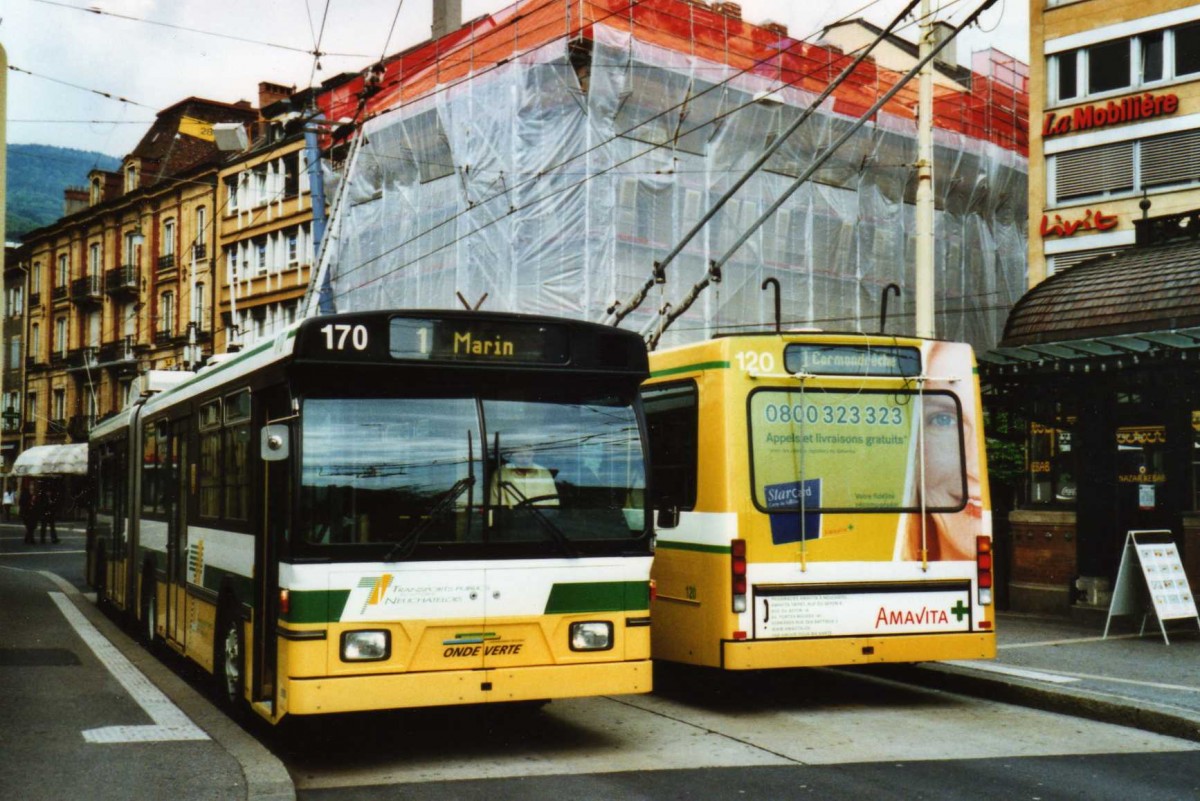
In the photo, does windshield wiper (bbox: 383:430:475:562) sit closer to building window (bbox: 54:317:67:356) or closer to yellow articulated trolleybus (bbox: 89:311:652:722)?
yellow articulated trolleybus (bbox: 89:311:652:722)

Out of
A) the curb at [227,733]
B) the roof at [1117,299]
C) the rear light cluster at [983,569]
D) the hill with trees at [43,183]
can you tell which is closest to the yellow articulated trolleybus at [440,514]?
the curb at [227,733]

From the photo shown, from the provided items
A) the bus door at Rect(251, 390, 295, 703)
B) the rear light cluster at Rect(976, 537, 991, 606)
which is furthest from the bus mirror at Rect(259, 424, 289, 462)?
the rear light cluster at Rect(976, 537, 991, 606)

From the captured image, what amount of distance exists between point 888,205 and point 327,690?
27907mm

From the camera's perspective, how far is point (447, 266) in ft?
99.2

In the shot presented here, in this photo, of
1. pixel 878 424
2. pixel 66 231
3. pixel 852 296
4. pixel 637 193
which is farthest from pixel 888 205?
pixel 66 231

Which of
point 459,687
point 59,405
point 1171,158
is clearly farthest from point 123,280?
point 459,687

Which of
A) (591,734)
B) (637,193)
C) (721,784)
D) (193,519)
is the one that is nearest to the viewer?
(721,784)

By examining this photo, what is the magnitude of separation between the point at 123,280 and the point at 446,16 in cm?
2618

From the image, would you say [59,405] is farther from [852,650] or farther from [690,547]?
Answer: [852,650]

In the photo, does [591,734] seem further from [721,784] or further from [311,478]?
[311,478]

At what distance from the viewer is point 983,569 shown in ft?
34.2

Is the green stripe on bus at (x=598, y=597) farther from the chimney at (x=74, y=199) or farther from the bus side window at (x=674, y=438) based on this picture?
the chimney at (x=74, y=199)

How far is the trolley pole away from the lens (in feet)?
50.7

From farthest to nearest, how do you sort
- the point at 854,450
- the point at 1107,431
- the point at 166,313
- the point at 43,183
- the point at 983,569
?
the point at 43,183, the point at 166,313, the point at 1107,431, the point at 983,569, the point at 854,450
